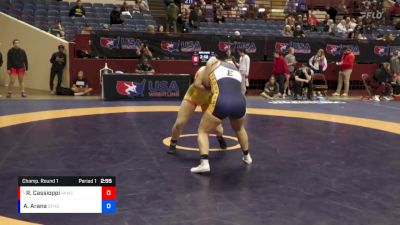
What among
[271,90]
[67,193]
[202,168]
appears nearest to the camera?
[67,193]

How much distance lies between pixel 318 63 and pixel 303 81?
4.95 ft

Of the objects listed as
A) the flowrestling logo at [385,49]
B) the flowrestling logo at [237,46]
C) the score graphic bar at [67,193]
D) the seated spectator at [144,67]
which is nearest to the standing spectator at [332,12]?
the flowrestling logo at [385,49]

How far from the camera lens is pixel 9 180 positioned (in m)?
5.82

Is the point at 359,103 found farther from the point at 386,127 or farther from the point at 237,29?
the point at 237,29

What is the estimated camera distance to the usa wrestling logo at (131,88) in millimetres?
14148

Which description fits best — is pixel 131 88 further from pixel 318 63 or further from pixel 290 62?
pixel 318 63

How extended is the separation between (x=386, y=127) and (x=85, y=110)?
6.63m

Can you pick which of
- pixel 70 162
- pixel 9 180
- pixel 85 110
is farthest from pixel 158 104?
pixel 9 180

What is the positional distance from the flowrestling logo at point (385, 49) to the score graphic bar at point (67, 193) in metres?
16.5

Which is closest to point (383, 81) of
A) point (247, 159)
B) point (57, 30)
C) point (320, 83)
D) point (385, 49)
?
point (320, 83)

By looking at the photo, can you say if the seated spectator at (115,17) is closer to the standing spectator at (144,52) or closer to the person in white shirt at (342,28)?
the standing spectator at (144,52)

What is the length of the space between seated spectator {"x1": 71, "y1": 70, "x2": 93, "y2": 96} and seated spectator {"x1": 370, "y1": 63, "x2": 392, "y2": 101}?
903 centimetres

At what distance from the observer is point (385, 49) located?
18.3 metres

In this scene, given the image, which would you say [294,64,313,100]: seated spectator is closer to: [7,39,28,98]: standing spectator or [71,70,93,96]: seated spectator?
[71,70,93,96]: seated spectator
